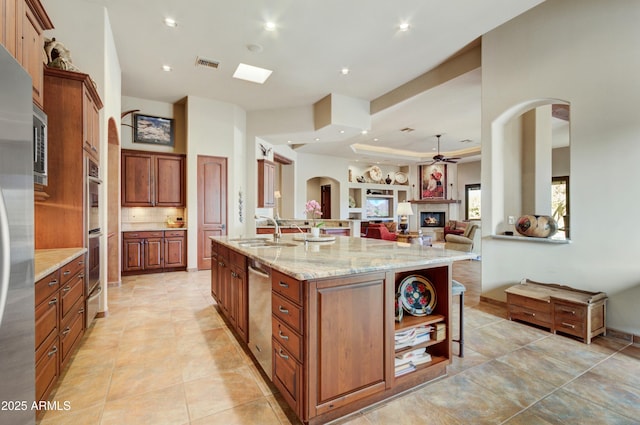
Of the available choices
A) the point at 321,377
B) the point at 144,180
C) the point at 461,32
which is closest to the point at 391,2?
the point at 461,32

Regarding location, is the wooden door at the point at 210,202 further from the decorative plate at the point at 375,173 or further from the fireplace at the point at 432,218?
the fireplace at the point at 432,218

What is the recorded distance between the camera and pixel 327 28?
3.58 metres

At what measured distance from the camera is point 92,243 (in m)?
2.84

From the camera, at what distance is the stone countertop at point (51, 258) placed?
1677mm

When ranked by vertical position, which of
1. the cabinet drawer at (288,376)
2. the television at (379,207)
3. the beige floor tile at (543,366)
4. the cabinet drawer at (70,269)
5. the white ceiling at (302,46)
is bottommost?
the beige floor tile at (543,366)

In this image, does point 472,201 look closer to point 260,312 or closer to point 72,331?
point 260,312

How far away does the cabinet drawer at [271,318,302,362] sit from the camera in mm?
1604

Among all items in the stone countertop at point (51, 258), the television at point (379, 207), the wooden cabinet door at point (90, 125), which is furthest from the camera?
the television at point (379, 207)

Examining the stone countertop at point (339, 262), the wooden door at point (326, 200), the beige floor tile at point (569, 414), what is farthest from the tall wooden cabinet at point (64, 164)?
the wooden door at point (326, 200)

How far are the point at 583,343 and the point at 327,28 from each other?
426 cm

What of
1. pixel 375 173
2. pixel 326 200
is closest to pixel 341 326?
pixel 326 200

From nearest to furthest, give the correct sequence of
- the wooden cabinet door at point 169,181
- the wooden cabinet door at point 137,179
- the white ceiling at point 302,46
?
the white ceiling at point 302,46, the wooden cabinet door at point 137,179, the wooden cabinet door at point 169,181

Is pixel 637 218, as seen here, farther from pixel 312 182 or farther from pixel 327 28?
pixel 312 182

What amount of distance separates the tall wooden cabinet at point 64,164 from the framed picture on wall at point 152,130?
134 inches
